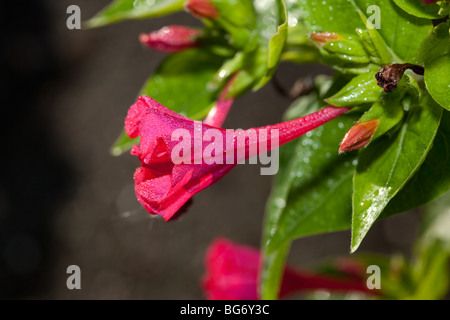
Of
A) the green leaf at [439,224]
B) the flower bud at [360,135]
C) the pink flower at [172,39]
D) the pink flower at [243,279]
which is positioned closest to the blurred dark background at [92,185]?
the green leaf at [439,224]

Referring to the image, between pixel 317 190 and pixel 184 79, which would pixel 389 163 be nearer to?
pixel 317 190

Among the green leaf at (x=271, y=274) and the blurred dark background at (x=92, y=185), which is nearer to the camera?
the green leaf at (x=271, y=274)

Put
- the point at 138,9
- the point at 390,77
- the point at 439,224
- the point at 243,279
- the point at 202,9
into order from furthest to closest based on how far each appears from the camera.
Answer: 1. the point at 439,224
2. the point at 243,279
3. the point at 138,9
4. the point at 202,9
5. the point at 390,77

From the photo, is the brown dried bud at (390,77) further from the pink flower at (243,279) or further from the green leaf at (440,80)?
the pink flower at (243,279)

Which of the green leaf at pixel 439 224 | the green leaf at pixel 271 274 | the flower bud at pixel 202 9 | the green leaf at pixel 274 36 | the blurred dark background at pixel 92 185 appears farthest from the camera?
the blurred dark background at pixel 92 185

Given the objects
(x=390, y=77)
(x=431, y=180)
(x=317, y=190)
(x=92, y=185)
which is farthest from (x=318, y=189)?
(x=92, y=185)

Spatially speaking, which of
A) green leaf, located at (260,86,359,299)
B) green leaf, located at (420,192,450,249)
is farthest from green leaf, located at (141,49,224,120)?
green leaf, located at (420,192,450,249)
